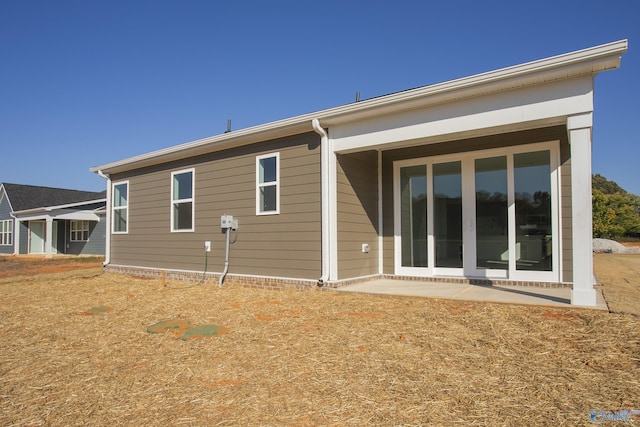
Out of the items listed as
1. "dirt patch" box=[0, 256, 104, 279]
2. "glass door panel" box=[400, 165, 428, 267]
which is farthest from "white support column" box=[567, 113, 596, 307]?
"dirt patch" box=[0, 256, 104, 279]

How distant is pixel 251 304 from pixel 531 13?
921 centimetres

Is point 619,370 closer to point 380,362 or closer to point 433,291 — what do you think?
point 380,362

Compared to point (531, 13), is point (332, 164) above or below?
below

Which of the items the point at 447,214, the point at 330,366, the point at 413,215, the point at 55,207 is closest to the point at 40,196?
the point at 55,207

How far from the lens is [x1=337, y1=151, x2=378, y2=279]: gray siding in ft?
22.8

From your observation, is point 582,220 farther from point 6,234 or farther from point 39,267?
point 6,234

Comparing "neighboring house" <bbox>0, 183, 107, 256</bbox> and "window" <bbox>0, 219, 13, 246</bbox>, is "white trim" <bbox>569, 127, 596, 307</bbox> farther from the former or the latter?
"window" <bbox>0, 219, 13, 246</bbox>

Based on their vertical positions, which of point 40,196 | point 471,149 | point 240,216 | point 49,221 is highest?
point 40,196

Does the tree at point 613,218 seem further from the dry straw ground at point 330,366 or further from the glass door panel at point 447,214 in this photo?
the dry straw ground at point 330,366

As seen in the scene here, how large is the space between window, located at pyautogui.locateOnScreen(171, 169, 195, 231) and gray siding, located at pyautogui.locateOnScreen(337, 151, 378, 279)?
398 centimetres

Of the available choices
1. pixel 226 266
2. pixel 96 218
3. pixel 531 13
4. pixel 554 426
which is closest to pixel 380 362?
pixel 554 426

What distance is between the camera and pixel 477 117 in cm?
544

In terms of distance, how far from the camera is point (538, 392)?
2756mm

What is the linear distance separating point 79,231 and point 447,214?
21973mm
